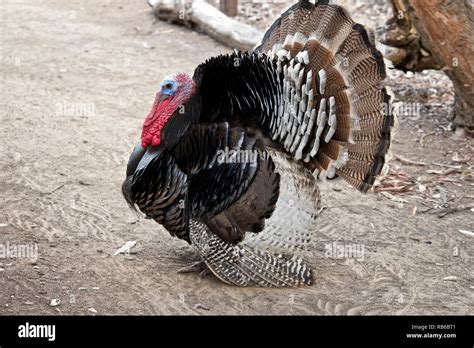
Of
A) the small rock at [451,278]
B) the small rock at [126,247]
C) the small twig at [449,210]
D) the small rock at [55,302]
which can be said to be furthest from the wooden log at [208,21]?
the small rock at [55,302]

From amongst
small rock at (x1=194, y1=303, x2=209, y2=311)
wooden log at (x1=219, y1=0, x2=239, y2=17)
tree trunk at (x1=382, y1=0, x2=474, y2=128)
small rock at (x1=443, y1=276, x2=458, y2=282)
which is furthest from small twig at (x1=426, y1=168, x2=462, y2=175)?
wooden log at (x1=219, y1=0, x2=239, y2=17)

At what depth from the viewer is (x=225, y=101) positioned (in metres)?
5.54

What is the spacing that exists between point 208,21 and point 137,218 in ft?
21.3

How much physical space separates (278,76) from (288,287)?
1498 millimetres

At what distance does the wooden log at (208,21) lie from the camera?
11648 mm

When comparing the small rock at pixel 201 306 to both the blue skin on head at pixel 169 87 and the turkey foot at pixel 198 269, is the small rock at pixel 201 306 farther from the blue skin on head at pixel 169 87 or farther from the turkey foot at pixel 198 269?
the blue skin on head at pixel 169 87

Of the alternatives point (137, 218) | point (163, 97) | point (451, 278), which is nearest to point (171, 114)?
point (163, 97)

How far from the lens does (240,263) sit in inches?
213

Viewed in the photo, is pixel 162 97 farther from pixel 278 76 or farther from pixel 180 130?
pixel 278 76

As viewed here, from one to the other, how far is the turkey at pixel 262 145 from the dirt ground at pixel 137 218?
0.40 metres

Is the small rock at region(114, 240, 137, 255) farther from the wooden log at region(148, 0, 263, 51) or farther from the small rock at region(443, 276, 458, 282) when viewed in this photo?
the wooden log at region(148, 0, 263, 51)

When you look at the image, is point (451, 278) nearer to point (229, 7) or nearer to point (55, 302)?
point (55, 302)

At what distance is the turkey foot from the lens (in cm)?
569
